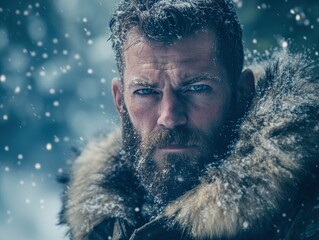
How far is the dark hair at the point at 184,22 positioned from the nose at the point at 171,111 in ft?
1.22

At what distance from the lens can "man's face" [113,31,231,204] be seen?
2.38 meters

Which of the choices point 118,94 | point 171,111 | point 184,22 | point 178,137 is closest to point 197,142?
point 178,137

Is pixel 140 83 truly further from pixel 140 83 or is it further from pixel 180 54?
pixel 180 54

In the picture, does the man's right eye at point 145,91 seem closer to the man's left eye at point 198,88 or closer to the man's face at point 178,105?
the man's face at point 178,105

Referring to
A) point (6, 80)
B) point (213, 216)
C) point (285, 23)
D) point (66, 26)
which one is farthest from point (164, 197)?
point (6, 80)

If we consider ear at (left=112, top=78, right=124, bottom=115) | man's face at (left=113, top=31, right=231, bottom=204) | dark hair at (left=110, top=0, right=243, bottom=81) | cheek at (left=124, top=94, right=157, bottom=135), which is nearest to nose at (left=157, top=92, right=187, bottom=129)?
man's face at (left=113, top=31, right=231, bottom=204)

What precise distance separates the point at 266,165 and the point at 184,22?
42.4 inches

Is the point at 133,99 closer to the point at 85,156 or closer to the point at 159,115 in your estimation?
the point at 159,115

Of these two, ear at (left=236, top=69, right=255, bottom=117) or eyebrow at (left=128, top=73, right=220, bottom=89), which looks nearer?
eyebrow at (left=128, top=73, right=220, bottom=89)

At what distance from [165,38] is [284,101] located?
0.86 m

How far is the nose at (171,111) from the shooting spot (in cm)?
235

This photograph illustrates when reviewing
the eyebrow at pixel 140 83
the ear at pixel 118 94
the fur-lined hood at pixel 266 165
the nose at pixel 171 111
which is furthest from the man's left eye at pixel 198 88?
the ear at pixel 118 94

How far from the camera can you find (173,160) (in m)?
2.40

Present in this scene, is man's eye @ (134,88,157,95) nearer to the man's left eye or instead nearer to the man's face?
the man's face
